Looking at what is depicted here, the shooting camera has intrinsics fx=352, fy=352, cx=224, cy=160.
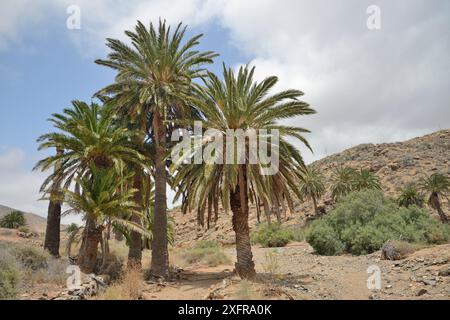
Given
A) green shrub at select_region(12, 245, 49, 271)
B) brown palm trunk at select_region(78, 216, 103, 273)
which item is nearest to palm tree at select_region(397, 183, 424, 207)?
brown palm trunk at select_region(78, 216, 103, 273)

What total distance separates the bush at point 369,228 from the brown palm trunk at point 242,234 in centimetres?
1216

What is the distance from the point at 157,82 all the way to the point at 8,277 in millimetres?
11077

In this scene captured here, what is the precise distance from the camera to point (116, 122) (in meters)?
20.0

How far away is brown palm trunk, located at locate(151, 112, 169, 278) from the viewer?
17.4 metres

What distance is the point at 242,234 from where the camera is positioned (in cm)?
1562

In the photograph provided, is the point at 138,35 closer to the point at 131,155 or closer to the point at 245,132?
the point at 131,155

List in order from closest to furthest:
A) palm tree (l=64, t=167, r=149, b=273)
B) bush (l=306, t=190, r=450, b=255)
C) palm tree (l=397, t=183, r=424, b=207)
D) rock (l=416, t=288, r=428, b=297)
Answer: rock (l=416, t=288, r=428, b=297) → palm tree (l=64, t=167, r=149, b=273) → bush (l=306, t=190, r=450, b=255) → palm tree (l=397, t=183, r=424, b=207)

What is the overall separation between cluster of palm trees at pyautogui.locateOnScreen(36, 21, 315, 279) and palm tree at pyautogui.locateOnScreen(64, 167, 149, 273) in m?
0.05

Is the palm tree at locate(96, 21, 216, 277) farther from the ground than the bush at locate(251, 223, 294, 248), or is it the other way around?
the palm tree at locate(96, 21, 216, 277)

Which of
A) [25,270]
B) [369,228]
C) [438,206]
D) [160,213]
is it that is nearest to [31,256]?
[25,270]

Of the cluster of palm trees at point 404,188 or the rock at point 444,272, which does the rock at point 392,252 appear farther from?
the cluster of palm trees at point 404,188

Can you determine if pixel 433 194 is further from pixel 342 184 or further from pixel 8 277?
pixel 8 277

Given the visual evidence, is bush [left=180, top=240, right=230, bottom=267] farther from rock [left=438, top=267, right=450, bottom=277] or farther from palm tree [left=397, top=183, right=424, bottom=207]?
palm tree [left=397, top=183, right=424, bottom=207]
